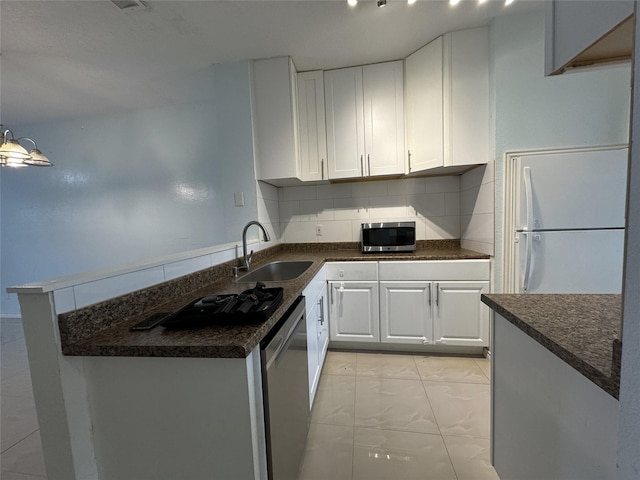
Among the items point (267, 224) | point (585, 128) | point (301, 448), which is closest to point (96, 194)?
point (267, 224)

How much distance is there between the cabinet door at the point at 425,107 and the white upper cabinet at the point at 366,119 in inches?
3.3

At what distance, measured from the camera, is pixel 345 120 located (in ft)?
7.80

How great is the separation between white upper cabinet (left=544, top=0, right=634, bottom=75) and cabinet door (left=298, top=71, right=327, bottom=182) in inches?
75.8

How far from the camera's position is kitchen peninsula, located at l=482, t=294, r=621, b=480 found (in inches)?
23.5

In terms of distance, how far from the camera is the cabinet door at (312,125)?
239 centimetres

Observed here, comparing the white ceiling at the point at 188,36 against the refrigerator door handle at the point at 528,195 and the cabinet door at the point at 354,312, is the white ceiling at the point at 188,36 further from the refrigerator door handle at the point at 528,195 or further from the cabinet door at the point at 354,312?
the cabinet door at the point at 354,312

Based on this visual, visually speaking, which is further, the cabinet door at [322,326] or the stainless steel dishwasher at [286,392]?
the cabinet door at [322,326]

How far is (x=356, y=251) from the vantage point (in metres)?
2.70

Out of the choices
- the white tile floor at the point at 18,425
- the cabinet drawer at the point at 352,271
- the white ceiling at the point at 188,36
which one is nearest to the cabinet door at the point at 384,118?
the white ceiling at the point at 188,36

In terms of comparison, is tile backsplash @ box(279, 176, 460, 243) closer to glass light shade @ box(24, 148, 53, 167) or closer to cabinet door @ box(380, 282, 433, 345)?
cabinet door @ box(380, 282, 433, 345)

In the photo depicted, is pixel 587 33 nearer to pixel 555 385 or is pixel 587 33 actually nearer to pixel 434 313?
pixel 555 385

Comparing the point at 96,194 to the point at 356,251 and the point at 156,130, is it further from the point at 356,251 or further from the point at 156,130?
the point at 356,251

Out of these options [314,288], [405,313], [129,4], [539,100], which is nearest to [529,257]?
[405,313]

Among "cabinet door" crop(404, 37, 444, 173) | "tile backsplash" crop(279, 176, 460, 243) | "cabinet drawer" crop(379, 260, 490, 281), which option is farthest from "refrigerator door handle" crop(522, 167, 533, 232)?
"tile backsplash" crop(279, 176, 460, 243)
